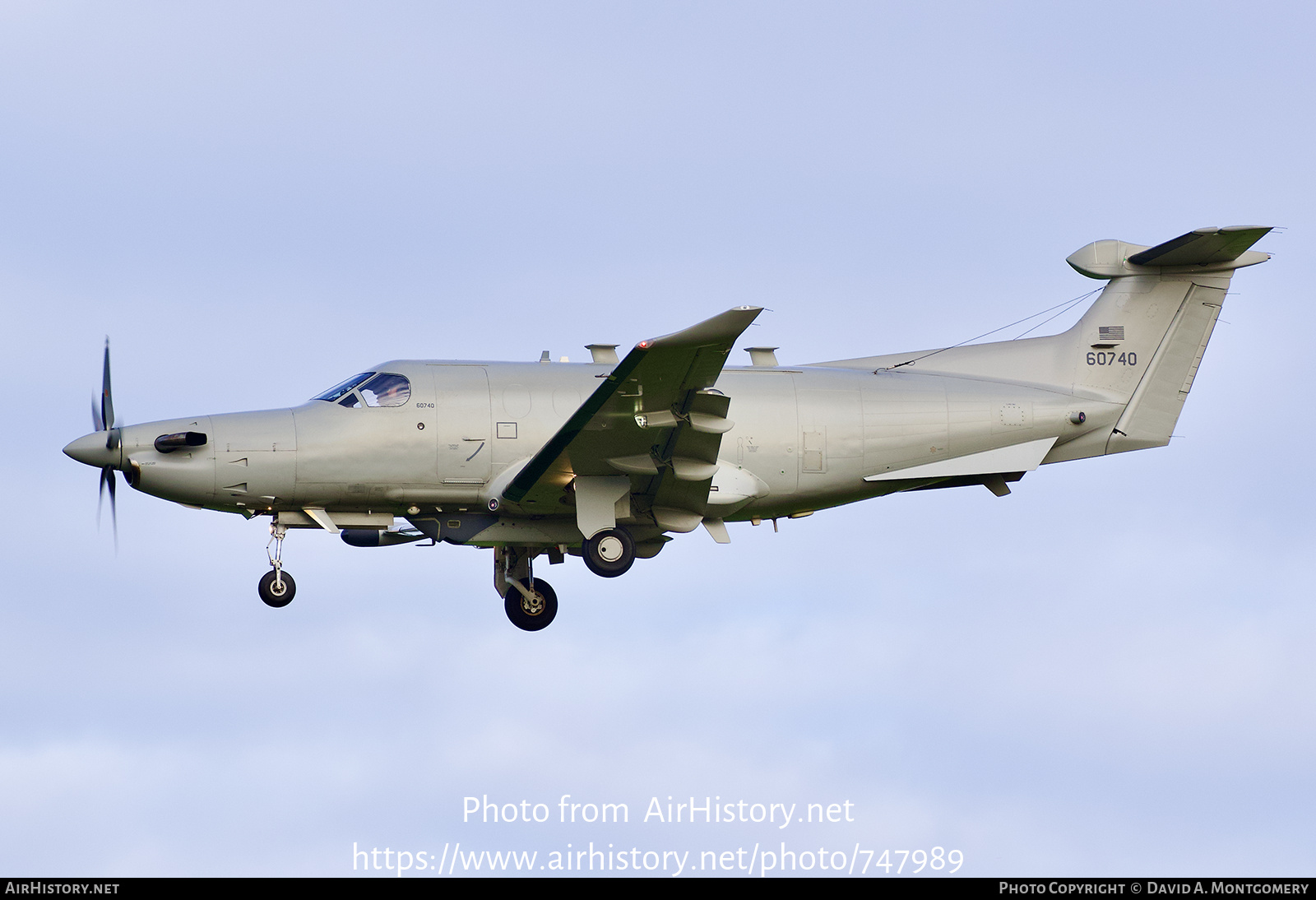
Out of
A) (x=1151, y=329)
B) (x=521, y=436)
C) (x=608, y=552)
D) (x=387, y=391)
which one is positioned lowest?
(x=608, y=552)

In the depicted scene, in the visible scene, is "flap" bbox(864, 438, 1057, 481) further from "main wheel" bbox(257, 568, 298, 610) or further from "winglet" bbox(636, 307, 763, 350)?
"main wheel" bbox(257, 568, 298, 610)

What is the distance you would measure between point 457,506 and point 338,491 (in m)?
1.80

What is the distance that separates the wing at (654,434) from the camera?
2216 centimetres

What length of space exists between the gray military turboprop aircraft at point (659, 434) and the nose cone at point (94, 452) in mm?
29

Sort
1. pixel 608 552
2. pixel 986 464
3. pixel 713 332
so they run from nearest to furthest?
1. pixel 713 332
2. pixel 608 552
3. pixel 986 464

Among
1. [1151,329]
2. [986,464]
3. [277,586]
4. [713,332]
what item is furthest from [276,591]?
[1151,329]

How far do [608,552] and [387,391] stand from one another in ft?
13.3

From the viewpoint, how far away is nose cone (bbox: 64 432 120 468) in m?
24.5

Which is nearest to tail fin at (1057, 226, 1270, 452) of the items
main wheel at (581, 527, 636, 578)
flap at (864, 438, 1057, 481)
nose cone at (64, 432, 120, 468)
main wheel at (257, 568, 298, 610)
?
flap at (864, 438, 1057, 481)

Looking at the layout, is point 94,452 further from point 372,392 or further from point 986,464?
point 986,464

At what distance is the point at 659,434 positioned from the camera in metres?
24.2

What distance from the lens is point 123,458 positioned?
24484 mm

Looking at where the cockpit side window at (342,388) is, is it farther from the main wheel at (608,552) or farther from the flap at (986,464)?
the flap at (986,464)
